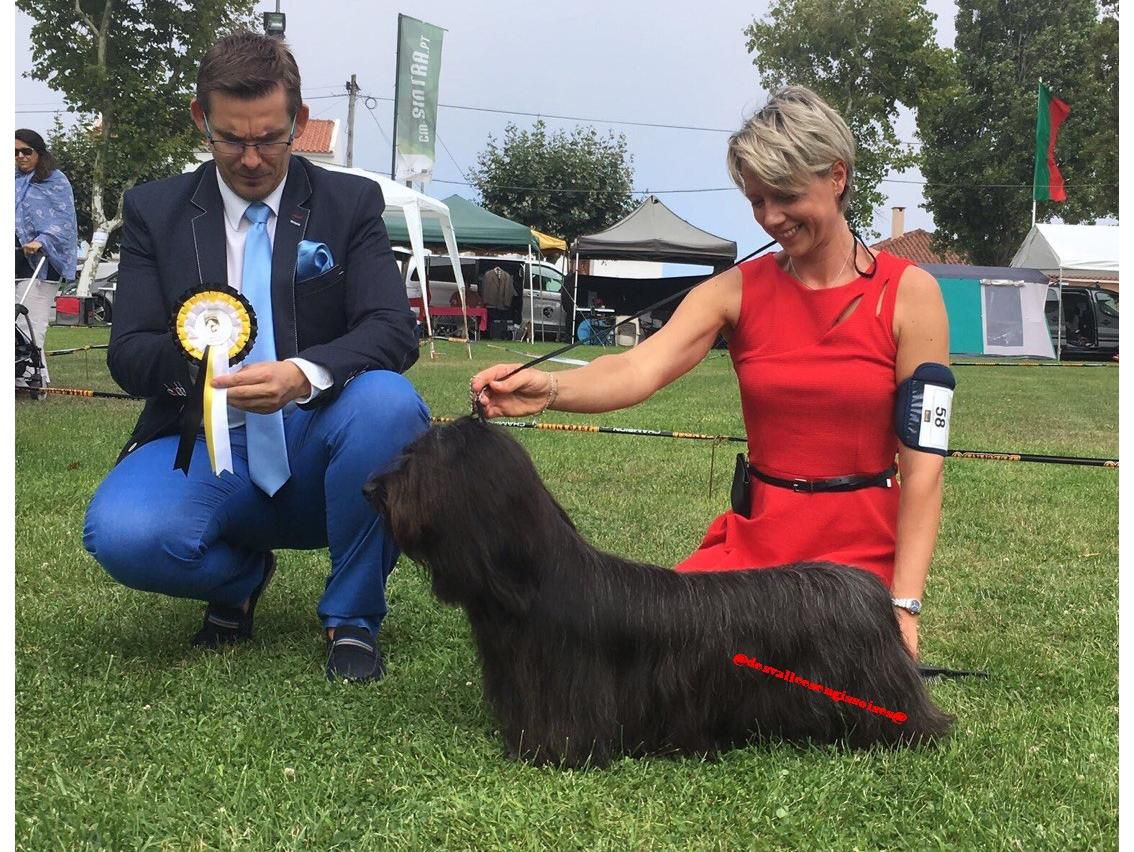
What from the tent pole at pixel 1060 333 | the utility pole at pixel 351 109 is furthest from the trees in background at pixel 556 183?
the tent pole at pixel 1060 333

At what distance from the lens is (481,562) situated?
1959 millimetres

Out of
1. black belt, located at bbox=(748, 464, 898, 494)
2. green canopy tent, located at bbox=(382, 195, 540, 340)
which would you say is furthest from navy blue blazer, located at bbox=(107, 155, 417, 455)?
green canopy tent, located at bbox=(382, 195, 540, 340)

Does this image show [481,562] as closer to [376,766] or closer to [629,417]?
[376,766]

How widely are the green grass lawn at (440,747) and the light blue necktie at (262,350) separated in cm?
53

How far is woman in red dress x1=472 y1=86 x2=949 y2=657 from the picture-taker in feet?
7.63

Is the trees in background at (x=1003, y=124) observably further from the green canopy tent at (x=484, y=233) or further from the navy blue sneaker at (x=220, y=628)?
the navy blue sneaker at (x=220, y=628)

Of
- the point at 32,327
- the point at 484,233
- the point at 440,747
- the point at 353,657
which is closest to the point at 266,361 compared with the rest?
the point at 353,657

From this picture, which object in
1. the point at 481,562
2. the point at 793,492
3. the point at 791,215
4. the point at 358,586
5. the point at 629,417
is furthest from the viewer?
the point at 629,417

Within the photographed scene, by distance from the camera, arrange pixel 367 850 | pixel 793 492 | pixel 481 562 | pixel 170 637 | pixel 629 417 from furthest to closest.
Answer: pixel 629 417
pixel 170 637
pixel 793 492
pixel 481 562
pixel 367 850

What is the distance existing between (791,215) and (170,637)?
2.10m

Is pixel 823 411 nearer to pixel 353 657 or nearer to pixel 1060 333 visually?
pixel 353 657

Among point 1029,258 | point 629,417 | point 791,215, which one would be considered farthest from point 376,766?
point 1029,258

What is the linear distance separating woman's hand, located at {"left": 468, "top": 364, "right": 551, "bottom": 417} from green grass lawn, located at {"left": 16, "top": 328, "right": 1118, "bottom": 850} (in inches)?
11.2

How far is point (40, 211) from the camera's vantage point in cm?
723
